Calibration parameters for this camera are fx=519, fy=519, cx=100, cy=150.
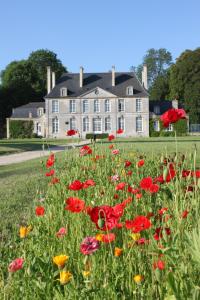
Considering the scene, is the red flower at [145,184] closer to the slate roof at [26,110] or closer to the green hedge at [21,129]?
the green hedge at [21,129]

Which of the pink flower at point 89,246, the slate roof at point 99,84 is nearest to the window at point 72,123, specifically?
the slate roof at point 99,84

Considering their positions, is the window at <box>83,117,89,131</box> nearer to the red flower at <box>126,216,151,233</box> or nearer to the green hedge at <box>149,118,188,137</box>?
the green hedge at <box>149,118,188,137</box>

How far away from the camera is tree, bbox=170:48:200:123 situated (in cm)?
A: 6412

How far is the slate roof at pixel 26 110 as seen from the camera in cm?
6844

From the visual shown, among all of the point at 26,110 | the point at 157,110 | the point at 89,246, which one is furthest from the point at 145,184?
the point at 26,110

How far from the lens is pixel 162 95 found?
7981 centimetres

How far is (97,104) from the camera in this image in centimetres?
6588

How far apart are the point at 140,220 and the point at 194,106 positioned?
63.8m

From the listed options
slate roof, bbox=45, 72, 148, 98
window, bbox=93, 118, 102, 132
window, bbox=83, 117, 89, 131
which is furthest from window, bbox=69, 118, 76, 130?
slate roof, bbox=45, 72, 148, 98

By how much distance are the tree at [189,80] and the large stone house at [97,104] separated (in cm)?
423

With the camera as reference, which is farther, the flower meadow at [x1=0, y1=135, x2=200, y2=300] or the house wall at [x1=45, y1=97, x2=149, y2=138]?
the house wall at [x1=45, y1=97, x2=149, y2=138]

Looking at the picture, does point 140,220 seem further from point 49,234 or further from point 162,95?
point 162,95

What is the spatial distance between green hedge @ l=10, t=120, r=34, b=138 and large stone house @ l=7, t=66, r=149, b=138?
152 centimetres

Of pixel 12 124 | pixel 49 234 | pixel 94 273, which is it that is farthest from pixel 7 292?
pixel 12 124
